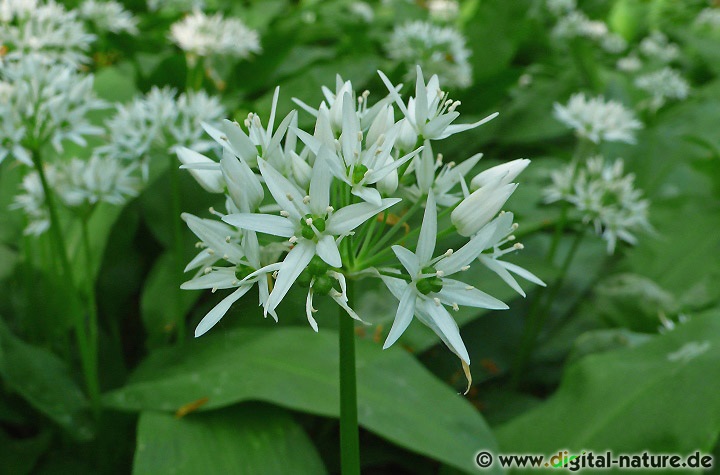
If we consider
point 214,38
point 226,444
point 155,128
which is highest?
point 155,128

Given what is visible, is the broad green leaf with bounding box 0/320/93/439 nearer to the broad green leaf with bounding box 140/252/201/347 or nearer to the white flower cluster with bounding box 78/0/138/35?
the broad green leaf with bounding box 140/252/201/347

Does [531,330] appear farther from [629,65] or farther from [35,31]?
[629,65]

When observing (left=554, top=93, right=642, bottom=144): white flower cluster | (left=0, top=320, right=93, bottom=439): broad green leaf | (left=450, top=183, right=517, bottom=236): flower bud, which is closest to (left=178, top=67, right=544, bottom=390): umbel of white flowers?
(left=450, top=183, right=517, bottom=236): flower bud

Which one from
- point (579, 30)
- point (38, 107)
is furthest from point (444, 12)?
point (38, 107)

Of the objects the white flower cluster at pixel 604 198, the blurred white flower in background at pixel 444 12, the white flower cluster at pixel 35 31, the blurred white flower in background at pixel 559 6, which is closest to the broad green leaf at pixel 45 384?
the white flower cluster at pixel 35 31

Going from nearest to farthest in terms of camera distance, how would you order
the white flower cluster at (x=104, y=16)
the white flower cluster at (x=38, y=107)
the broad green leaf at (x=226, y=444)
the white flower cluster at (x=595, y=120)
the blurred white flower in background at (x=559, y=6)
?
1. the broad green leaf at (x=226, y=444)
2. the white flower cluster at (x=38, y=107)
3. the white flower cluster at (x=595, y=120)
4. the white flower cluster at (x=104, y=16)
5. the blurred white flower in background at (x=559, y=6)

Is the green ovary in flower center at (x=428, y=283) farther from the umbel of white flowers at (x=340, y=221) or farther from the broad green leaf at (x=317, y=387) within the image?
the broad green leaf at (x=317, y=387)
